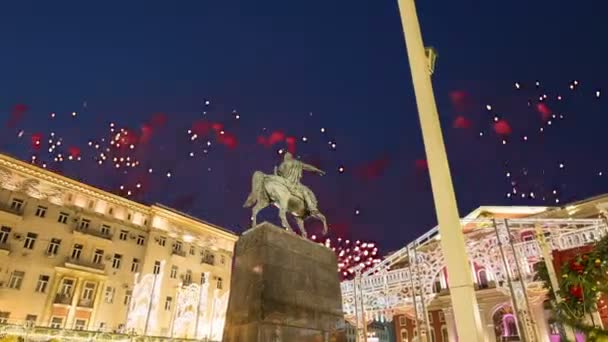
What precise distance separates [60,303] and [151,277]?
7279 mm

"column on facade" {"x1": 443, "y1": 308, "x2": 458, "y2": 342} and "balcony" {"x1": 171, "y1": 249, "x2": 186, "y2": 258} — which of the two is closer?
"column on facade" {"x1": 443, "y1": 308, "x2": 458, "y2": 342}

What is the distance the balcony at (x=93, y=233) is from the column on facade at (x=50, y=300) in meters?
3.47

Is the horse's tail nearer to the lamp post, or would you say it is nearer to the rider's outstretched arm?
the rider's outstretched arm

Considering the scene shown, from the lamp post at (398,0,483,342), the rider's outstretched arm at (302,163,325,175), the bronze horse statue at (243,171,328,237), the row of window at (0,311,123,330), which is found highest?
the rider's outstretched arm at (302,163,325,175)

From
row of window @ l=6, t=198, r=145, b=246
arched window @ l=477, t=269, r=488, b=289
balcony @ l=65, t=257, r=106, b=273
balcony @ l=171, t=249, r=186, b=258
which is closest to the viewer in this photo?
row of window @ l=6, t=198, r=145, b=246

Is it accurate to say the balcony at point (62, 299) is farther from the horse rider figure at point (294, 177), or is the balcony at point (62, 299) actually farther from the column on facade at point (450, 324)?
the column on facade at point (450, 324)

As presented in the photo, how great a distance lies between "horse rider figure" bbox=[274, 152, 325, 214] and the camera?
9547 millimetres

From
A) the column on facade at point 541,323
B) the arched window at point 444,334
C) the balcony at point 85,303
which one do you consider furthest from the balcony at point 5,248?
the column on facade at point 541,323

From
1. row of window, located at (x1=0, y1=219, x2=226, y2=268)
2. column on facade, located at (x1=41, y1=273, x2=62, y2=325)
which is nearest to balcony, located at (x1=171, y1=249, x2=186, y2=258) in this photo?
row of window, located at (x1=0, y1=219, x2=226, y2=268)

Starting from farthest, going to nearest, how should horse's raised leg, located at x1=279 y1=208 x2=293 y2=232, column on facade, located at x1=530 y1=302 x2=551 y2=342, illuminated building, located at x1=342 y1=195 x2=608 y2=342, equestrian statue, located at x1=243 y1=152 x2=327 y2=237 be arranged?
column on facade, located at x1=530 y1=302 x2=551 y2=342 → illuminated building, located at x1=342 y1=195 x2=608 y2=342 → equestrian statue, located at x1=243 y1=152 x2=327 y2=237 → horse's raised leg, located at x1=279 y1=208 x2=293 y2=232

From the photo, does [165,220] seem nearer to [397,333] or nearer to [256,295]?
[397,333]

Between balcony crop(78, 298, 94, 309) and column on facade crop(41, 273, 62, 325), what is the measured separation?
1794 millimetres

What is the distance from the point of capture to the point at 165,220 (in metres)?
35.7

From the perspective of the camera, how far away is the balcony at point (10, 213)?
2619 centimetres
